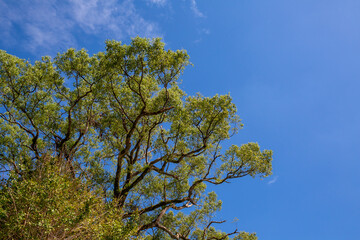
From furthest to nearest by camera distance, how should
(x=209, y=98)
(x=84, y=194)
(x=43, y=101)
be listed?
1. (x=43, y=101)
2. (x=209, y=98)
3. (x=84, y=194)

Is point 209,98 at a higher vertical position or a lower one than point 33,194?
higher

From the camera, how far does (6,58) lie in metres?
12.8

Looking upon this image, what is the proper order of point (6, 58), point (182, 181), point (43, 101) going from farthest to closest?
point (182, 181)
point (43, 101)
point (6, 58)

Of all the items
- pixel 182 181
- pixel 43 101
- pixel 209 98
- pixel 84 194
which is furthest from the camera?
pixel 182 181

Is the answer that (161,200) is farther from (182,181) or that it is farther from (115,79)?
(115,79)

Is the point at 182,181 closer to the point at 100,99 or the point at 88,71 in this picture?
the point at 100,99

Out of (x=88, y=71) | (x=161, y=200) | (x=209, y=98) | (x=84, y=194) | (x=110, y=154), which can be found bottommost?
(x=84, y=194)

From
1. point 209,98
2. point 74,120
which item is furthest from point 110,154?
point 209,98

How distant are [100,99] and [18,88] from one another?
4.38 meters

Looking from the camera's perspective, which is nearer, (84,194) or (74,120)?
(84,194)

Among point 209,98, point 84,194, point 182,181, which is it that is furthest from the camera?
point 182,181

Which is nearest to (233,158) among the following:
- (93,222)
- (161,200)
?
(161,200)

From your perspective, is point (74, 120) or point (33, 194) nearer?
point (33, 194)

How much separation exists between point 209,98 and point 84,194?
6.92 m
